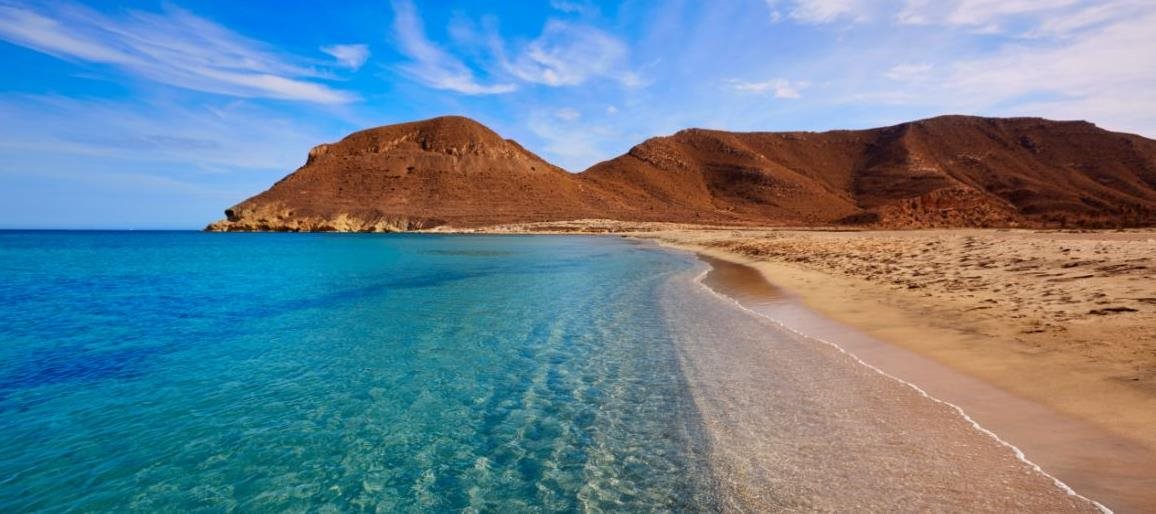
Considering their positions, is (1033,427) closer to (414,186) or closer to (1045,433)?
(1045,433)

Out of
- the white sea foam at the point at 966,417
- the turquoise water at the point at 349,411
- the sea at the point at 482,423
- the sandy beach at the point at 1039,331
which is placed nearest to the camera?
the white sea foam at the point at 966,417

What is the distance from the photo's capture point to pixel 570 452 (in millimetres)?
5844

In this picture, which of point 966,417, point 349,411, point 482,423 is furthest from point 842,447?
point 349,411

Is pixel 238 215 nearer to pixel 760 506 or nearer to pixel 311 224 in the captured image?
pixel 311 224

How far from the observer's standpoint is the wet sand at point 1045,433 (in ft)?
14.3

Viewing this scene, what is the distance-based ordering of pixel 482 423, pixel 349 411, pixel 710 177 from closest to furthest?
pixel 482 423 → pixel 349 411 → pixel 710 177

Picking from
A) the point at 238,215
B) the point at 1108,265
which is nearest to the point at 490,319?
the point at 1108,265

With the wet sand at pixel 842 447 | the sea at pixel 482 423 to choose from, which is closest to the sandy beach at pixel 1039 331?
the wet sand at pixel 842 447

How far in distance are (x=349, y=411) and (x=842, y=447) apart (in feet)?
20.1

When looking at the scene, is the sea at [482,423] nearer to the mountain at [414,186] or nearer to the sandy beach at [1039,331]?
the sandy beach at [1039,331]

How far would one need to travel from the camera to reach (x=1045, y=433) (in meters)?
5.54

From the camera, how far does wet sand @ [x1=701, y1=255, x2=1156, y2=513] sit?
436 cm

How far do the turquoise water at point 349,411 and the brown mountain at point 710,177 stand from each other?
322 feet

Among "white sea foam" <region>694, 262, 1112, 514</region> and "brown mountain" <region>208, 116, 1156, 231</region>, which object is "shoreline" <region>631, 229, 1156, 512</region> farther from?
"brown mountain" <region>208, 116, 1156, 231</region>
